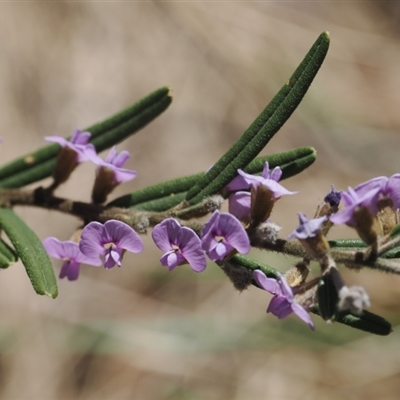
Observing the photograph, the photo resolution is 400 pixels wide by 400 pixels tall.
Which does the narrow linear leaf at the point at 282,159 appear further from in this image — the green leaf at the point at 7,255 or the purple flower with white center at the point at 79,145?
the green leaf at the point at 7,255

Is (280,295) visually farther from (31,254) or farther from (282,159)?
(31,254)

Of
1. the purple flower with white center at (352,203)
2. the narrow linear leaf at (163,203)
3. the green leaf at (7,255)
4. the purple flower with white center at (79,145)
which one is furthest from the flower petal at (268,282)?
the green leaf at (7,255)

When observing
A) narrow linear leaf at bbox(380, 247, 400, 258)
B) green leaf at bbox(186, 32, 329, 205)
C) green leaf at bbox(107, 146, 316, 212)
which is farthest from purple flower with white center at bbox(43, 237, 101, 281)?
narrow linear leaf at bbox(380, 247, 400, 258)

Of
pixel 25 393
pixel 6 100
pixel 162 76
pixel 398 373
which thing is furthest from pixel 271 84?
pixel 25 393

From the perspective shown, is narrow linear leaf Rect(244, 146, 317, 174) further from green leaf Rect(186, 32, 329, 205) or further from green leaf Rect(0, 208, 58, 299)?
green leaf Rect(0, 208, 58, 299)

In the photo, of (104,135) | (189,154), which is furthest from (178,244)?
(189,154)
